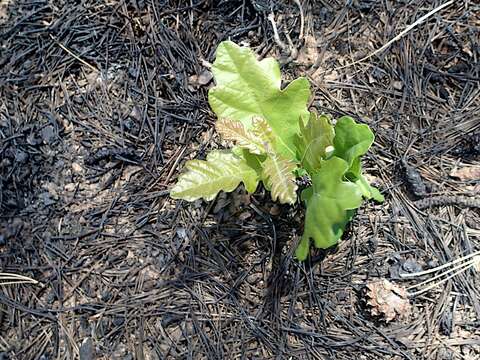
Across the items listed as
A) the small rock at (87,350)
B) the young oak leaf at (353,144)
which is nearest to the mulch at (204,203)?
the small rock at (87,350)

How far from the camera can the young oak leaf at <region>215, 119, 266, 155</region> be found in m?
1.61

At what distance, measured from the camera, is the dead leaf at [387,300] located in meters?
1.70

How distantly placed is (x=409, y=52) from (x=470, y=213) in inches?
24.1

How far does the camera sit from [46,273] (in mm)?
1944

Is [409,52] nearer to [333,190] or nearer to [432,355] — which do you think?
[333,190]

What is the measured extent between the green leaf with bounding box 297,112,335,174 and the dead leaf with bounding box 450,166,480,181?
53 cm

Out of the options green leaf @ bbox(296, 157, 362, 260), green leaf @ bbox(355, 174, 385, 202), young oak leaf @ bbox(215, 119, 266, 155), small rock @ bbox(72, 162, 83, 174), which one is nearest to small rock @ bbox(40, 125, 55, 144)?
small rock @ bbox(72, 162, 83, 174)

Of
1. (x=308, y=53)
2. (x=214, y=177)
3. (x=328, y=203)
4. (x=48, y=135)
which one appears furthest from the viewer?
(x=48, y=135)

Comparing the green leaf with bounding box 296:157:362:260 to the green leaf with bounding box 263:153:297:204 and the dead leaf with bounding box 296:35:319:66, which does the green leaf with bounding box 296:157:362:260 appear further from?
the dead leaf with bounding box 296:35:319:66

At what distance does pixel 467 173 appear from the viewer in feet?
5.96

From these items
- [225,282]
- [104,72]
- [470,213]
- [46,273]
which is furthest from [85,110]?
[470,213]

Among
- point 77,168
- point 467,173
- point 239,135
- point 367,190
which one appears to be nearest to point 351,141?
point 367,190

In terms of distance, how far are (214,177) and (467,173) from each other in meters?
0.89

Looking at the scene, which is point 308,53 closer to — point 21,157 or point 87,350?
point 21,157
